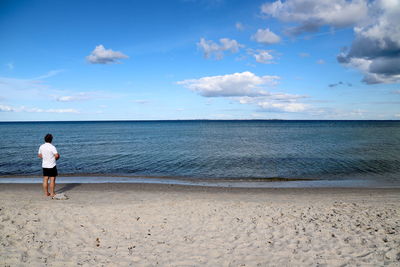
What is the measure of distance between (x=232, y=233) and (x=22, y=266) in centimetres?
491

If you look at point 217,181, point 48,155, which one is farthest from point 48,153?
point 217,181

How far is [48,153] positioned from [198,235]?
6.97 m

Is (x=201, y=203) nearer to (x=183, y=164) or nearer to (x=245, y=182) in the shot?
(x=245, y=182)

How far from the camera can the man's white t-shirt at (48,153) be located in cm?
1063

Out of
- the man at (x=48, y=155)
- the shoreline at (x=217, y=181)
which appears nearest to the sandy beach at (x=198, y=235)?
the man at (x=48, y=155)

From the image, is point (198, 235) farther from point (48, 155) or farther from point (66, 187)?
point (66, 187)

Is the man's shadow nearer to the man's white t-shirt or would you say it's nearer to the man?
the man

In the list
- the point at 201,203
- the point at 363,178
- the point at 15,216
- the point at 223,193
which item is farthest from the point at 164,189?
the point at 363,178

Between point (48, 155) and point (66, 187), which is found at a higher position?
point (48, 155)

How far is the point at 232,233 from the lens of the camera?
7570mm

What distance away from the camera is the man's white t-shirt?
1063 centimetres

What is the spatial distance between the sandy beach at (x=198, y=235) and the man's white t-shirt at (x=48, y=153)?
1482 mm

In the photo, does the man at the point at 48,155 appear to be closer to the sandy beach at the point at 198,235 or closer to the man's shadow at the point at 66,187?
the sandy beach at the point at 198,235

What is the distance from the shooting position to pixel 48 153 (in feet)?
35.0
